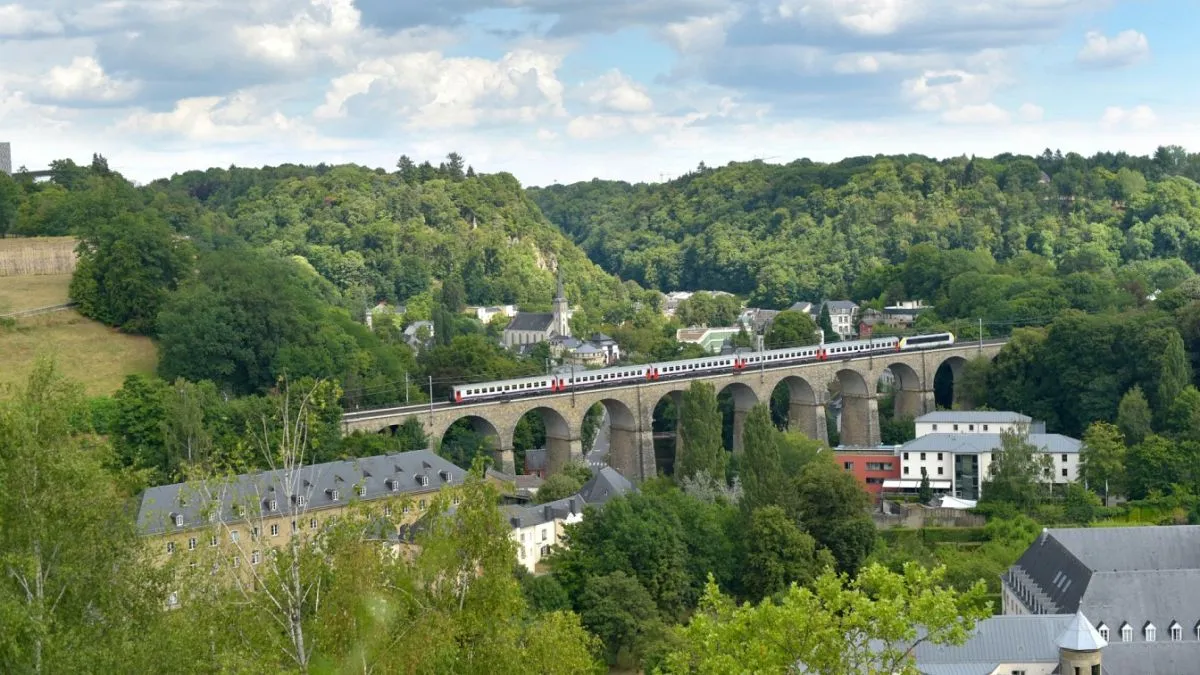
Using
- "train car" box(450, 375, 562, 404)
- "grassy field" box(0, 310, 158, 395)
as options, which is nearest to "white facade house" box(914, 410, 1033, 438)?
"train car" box(450, 375, 562, 404)

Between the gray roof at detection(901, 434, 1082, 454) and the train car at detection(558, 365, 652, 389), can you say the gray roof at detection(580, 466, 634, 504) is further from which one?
the gray roof at detection(901, 434, 1082, 454)

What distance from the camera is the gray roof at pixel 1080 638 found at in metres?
32.0

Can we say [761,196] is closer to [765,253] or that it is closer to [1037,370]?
[765,253]

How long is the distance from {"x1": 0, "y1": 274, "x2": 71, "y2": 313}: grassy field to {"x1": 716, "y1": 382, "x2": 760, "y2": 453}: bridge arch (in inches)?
1327

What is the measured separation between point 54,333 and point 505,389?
70.5 ft

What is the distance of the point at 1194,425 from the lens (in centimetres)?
6275

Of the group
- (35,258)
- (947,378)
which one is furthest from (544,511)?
(947,378)

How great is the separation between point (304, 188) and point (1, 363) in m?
75.5

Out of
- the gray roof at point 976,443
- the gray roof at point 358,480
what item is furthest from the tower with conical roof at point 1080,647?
the gray roof at point 976,443

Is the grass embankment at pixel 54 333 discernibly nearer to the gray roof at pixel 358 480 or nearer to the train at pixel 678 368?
the train at pixel 678 368

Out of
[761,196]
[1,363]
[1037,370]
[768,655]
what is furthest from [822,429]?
[761,196]

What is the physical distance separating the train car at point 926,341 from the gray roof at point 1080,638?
53.7 meters

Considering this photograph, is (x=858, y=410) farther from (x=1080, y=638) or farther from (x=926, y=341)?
(x=1080, y=638)

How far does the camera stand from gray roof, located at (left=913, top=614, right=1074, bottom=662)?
35125 millimetres
